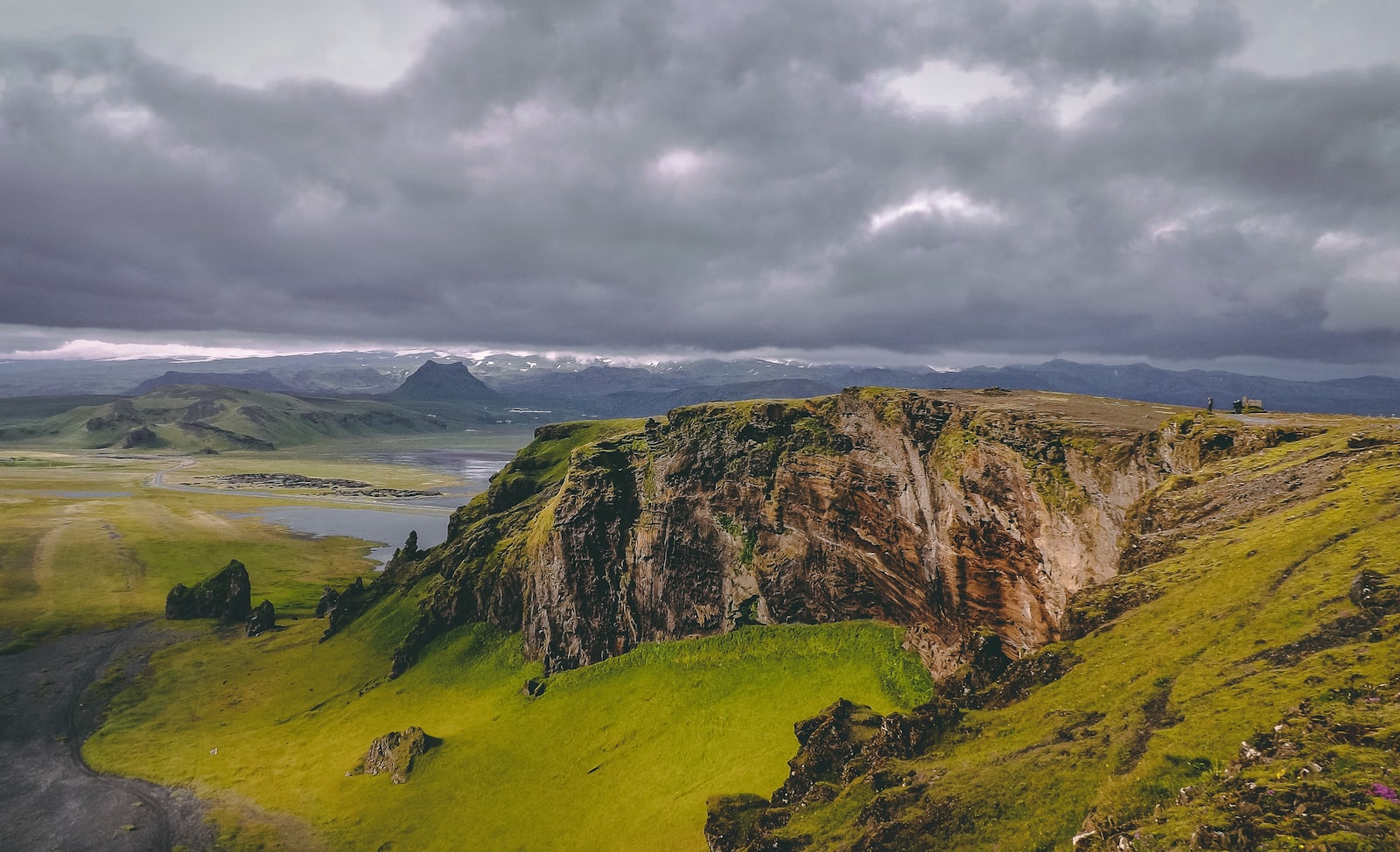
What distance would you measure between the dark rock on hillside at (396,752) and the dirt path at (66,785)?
15.4m

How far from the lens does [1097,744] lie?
90.0 ft

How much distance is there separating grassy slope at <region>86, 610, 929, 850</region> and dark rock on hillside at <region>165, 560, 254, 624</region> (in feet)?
100

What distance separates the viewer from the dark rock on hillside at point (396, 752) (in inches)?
2884

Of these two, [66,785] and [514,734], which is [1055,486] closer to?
[514,734]

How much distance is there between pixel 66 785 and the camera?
7600cm

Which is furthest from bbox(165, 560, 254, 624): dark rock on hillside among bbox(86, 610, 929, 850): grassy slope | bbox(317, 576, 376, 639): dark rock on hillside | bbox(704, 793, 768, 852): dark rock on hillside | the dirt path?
bbox(704, 793, 768, 852): dark rock on hillside

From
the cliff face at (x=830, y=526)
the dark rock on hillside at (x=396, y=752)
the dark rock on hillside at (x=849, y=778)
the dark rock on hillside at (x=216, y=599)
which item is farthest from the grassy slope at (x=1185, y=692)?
the dark rock on hillside at (x=216, y=599)

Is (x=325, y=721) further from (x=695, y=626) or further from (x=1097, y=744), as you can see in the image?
(x=1097, y=744)

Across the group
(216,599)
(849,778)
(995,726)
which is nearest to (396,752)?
(849,778)

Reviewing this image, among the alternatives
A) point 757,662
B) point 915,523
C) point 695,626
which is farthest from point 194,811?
point 915,523

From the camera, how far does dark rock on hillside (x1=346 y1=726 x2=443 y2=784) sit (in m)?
73.2

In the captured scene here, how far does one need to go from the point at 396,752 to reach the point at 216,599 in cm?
8829

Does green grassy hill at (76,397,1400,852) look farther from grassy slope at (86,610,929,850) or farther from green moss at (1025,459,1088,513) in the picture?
green moss at (1025,459,1088,513)

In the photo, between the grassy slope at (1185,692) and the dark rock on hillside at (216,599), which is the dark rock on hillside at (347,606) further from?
the grassy slope at (1185,692)
